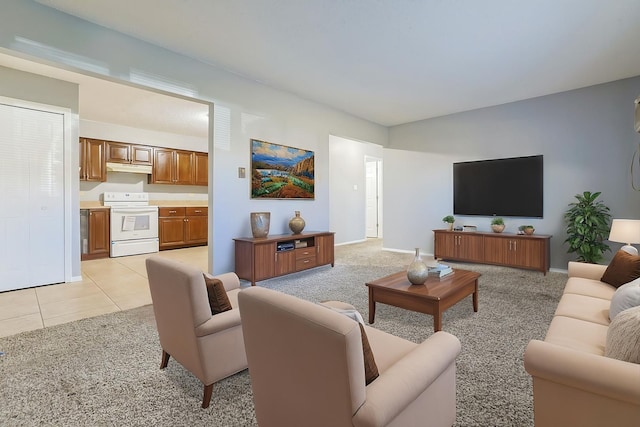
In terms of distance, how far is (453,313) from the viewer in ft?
10.1

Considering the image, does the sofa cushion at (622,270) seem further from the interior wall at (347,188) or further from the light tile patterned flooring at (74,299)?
the interior wall at (347,188)

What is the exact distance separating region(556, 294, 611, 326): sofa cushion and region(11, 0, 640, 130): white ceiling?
2.46 meters

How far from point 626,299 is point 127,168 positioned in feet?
25.3

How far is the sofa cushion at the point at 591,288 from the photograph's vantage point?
2307 millimetres

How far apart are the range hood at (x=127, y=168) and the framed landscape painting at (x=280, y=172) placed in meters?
3.80

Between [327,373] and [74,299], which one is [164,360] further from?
[74,299]

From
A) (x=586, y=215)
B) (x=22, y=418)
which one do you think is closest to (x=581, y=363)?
(x=22, y=418)

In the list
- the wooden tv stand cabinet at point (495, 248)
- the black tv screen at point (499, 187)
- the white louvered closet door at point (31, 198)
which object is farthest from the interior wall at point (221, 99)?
the wooden tv stand cabinet at point (495, 248)

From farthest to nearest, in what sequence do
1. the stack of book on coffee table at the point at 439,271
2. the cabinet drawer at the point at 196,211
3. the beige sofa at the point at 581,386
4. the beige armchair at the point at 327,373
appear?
the cabinet drawer at the point at 196,211 < the stack of book on coffee table at the point at 439,271 < the beige sofa at the point at 581,386 < the beige armchair at the point at 327,373

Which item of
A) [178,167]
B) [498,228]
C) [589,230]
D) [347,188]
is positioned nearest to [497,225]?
[498,228]

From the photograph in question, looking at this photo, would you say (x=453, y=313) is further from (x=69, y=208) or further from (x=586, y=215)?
(x=69, y=208)

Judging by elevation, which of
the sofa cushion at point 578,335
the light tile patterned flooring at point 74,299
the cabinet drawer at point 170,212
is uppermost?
the cabinet drawer at point 170,212

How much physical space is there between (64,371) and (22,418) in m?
0.46

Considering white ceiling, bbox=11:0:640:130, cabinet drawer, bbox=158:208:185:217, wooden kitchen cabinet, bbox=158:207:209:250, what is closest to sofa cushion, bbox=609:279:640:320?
white ceiling, bbox=11:0:640:130
